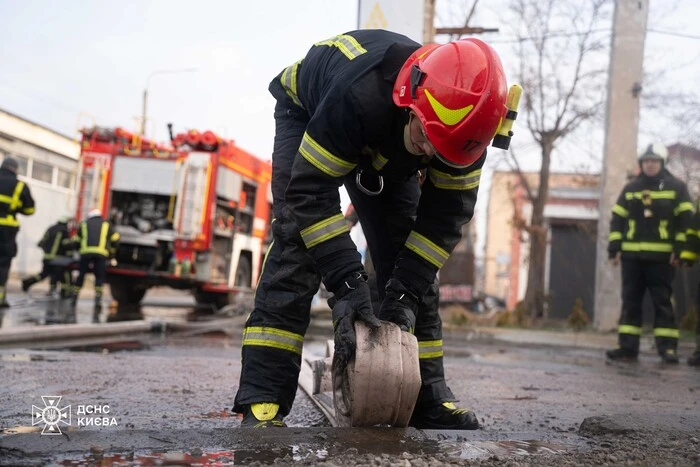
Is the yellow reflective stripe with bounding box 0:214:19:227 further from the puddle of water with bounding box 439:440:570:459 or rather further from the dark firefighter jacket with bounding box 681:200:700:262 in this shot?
the puddle of water with bounding box 439:440:570:459

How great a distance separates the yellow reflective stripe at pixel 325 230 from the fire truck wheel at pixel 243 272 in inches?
422

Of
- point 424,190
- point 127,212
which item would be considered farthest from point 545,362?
point 127,212

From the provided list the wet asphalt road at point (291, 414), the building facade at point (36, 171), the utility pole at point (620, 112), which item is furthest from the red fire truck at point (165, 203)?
the building facade at point (36, 171)

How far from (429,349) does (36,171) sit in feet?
84.3

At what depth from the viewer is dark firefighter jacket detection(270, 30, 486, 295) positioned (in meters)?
2.53

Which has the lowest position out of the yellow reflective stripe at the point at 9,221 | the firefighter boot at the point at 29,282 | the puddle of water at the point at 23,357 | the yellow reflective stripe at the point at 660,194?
the puddle of water at the point at 23,357

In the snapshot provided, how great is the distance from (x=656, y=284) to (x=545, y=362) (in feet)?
5.23

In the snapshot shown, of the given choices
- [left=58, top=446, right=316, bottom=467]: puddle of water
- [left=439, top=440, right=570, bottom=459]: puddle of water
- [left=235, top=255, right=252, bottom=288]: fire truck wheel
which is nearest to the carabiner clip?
[left=439, top=440, right=570, bottom=459]: puddle of water

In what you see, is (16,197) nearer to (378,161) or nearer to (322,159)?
(378,161)

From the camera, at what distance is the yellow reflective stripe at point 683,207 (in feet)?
23.6

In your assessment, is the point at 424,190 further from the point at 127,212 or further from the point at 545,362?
the point at 127,212

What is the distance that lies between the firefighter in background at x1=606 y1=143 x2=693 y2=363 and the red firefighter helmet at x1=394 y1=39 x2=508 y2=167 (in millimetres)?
5195

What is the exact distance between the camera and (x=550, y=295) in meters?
16.8

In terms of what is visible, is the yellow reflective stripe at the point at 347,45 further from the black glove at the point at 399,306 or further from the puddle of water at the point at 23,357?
the puddle of water at the point at 23,357
